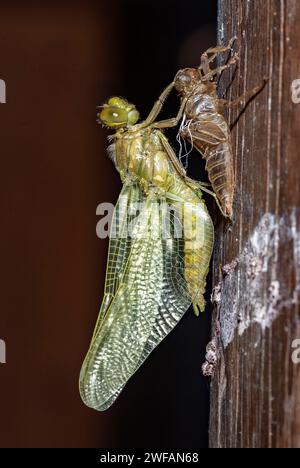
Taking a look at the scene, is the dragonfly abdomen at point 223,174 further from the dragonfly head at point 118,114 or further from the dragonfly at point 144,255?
the dragonfly head at point 118,114

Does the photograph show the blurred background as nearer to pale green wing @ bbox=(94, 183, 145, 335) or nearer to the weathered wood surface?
pale green wing @ bbox=(94, 183, 145, 335)

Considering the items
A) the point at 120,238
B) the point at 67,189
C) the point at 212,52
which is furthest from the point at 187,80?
the point at 67,189

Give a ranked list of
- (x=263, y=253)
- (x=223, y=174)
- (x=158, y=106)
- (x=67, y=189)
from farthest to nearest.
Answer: (x=67, y=189)
(x=158, y=106)
(x=223, y=174)
(x=263, y=253)

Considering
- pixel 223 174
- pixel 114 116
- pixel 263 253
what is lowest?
pixel 263 253

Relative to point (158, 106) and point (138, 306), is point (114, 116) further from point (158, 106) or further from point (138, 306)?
point (138, 306)

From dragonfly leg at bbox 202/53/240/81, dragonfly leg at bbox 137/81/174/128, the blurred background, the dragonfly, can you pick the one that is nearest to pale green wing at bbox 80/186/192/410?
the dragonfly

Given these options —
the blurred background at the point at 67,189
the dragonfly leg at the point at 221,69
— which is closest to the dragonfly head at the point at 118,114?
the dragonfly leg at the point at 221,69
